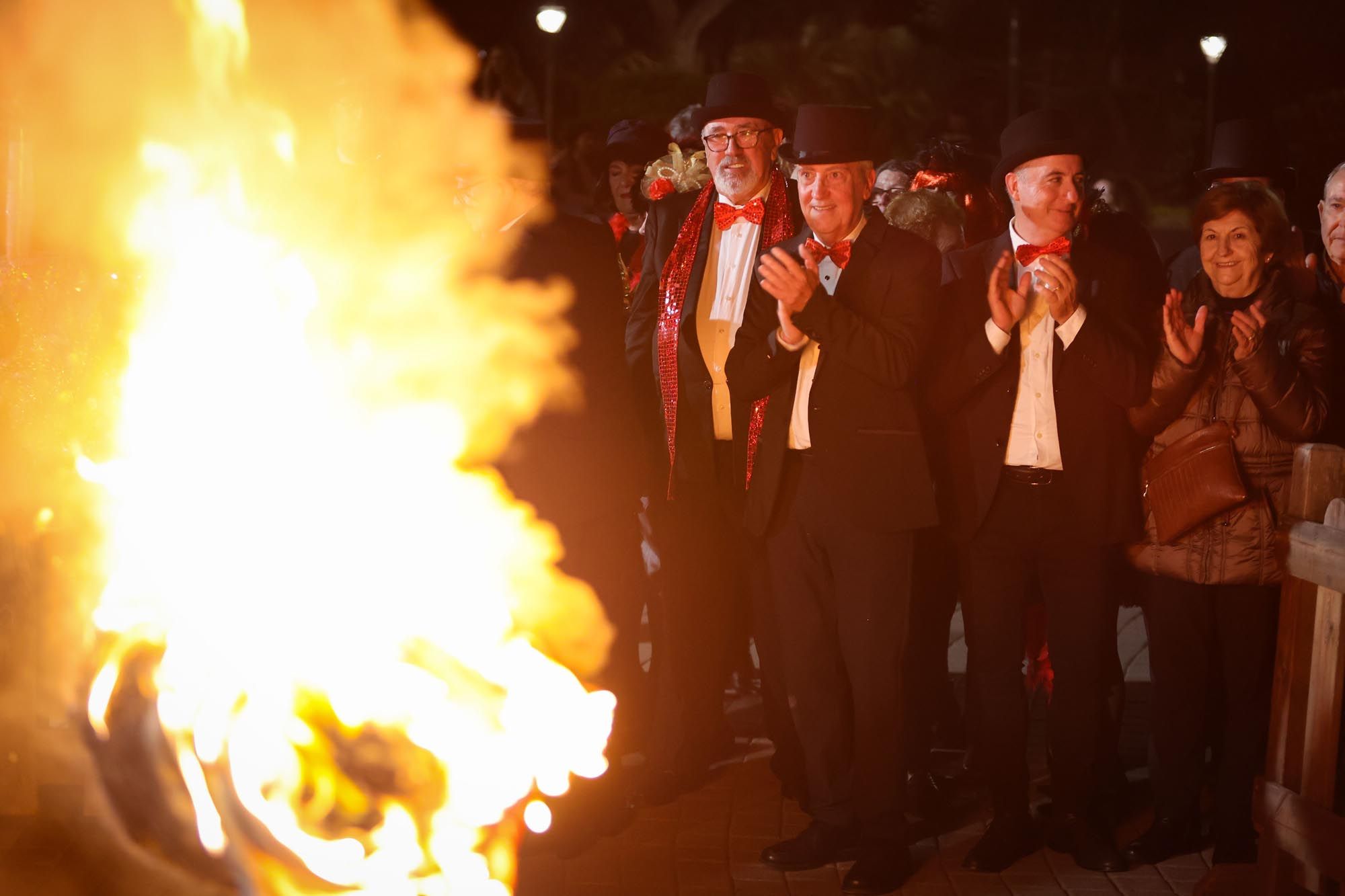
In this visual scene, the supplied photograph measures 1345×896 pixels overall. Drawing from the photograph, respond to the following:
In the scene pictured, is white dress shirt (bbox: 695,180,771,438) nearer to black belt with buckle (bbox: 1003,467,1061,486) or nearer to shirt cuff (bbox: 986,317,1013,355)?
shirt cuff (bbox: 986,317,1013,355)

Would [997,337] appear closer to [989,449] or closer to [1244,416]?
[989,449]

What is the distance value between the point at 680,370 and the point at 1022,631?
1660 mm

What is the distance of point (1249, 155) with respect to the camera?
7312 mm

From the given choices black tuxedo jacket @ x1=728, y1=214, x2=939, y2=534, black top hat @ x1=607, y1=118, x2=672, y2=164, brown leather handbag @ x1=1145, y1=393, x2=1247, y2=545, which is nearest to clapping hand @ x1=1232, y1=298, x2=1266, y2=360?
brown leather handbag @ x1=1145, y1=393, x2=1247, y2=545

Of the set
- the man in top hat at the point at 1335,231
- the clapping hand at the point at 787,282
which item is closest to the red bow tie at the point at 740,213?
the clapping hand at the point at 787,282

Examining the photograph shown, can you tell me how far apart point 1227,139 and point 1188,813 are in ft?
11.4

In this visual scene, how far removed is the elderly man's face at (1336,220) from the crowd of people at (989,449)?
0.01 m

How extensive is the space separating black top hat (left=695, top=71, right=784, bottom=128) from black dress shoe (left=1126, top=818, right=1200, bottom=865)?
9.98 ft

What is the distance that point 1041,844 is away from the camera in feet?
18.8

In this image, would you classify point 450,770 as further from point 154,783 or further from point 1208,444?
point 1208,444

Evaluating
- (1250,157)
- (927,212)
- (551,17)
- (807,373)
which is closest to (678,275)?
(807,373)

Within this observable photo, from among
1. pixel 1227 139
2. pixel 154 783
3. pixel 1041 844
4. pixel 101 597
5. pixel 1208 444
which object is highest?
pixel 1227 139

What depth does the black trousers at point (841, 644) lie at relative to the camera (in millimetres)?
5422

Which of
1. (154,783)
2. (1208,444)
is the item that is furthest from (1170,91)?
(154,783)
